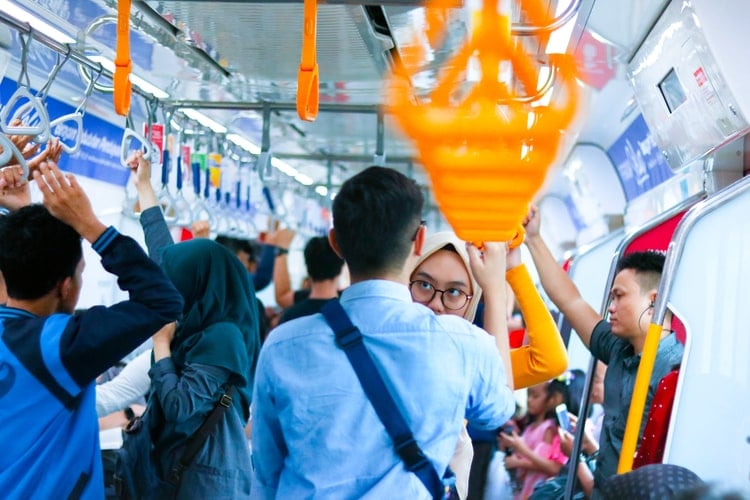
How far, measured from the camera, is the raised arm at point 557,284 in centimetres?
258

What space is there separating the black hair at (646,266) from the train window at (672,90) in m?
0.57

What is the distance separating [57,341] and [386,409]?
3.16ft

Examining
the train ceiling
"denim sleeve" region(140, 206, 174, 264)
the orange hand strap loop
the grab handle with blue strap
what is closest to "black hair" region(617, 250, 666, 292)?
the train ceiling

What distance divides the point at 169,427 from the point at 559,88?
2.19m

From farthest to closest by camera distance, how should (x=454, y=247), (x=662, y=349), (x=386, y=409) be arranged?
(x=662, y=349) < (x=454, y=247) < (x=386, y=409)

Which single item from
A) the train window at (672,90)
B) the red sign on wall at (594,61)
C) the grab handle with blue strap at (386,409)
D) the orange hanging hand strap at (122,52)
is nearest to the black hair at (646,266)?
the train window at (672,90)

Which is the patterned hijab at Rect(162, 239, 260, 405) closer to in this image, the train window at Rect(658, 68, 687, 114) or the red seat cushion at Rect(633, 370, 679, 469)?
the red seat cushion at Rect(633, 370, 679, 469)

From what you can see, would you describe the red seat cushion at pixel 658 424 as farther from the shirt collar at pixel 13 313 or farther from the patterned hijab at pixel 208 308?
the shirt collar at pixel 13 313

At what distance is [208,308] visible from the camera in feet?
9.86

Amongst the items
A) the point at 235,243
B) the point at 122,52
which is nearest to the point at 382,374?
the point at 122,52

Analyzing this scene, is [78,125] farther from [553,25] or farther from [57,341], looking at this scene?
[553,25]

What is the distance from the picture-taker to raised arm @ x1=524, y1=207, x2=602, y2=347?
2.58 metres

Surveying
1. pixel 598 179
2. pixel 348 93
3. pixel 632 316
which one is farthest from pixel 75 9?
pixel 598 179

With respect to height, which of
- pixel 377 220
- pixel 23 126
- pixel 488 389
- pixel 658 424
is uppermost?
pixel 23 126
